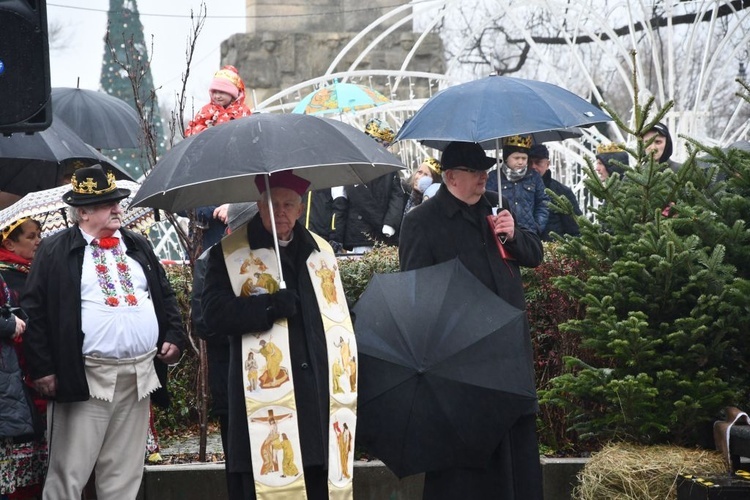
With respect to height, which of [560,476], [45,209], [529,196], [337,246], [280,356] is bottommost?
[560,476]

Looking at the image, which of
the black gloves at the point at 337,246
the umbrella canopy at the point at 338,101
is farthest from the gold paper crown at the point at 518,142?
the umbrella canopy at the point at 338,101

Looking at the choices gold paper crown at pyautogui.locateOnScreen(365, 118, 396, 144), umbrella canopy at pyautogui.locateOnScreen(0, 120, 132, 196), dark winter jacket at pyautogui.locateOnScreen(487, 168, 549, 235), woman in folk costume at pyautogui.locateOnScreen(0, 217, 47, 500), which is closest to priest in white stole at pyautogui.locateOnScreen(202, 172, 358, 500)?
woman in folk costume at pyautogui.locateOnScreen(0, 217, 47, 500)

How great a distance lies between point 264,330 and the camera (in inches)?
227

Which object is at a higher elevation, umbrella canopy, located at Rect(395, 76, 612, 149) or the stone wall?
the stone wall

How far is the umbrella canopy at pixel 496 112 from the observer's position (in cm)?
618

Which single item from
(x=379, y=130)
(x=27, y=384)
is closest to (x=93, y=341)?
(x=27, y=384)

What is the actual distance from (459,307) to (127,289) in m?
1.88

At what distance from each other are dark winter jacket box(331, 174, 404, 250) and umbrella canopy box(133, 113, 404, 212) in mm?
4822

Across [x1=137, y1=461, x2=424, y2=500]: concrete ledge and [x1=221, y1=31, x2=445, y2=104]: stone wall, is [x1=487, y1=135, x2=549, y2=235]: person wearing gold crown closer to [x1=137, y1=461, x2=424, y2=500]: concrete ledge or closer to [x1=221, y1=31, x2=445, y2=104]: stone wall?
[x1=137, y1=461, x2=424, y2=500]: concrete ledge

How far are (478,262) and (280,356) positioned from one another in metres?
1.23

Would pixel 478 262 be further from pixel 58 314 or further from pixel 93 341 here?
pixel 58 314

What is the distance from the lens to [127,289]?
22.5ft

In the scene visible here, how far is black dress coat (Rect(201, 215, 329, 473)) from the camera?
226 inches

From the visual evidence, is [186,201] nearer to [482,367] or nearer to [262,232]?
[262,232]
